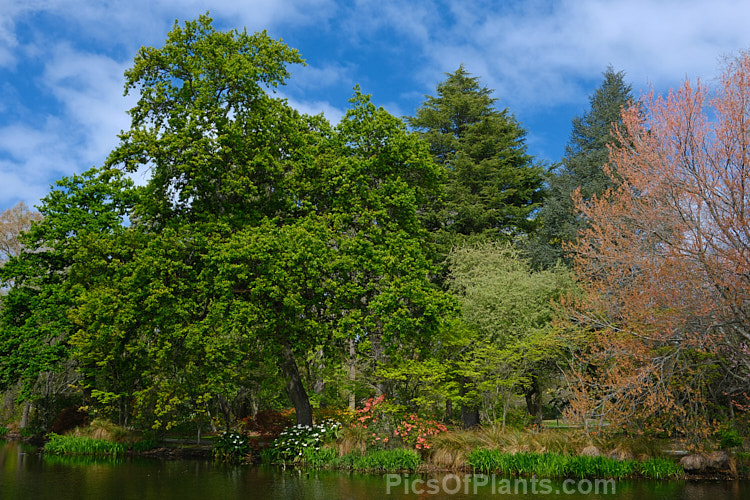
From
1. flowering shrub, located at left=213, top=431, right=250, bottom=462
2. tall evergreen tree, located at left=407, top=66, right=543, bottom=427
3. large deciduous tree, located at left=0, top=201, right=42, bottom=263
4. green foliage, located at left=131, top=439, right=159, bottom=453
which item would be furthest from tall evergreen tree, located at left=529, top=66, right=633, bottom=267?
large deciduous tree, located at left=0, top=201, right=42, bottom=263

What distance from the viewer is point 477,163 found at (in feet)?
114

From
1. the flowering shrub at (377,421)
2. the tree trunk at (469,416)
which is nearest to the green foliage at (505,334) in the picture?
the tree trunk at (469,416)

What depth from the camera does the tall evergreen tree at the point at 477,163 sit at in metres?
32.5

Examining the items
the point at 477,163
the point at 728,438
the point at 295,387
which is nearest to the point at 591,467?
the point at 728,438

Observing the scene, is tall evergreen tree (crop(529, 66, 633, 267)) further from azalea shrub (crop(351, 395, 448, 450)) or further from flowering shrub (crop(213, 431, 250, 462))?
flowering shrub (crop(213, 431, 250, 462))

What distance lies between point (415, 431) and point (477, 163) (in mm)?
19823

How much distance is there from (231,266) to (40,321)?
13.3m

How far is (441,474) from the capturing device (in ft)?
56.6

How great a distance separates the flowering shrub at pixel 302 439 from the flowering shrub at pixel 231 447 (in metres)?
1.73

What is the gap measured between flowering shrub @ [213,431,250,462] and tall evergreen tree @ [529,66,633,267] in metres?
17.2

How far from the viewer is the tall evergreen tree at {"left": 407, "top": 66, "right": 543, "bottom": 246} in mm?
32469

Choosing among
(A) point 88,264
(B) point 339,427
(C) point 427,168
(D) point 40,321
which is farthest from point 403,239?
(D) point 40,321

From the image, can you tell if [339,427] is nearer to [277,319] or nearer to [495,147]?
[277,319]

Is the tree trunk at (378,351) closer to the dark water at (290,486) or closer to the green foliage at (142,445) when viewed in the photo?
the dark water at (290,486)
